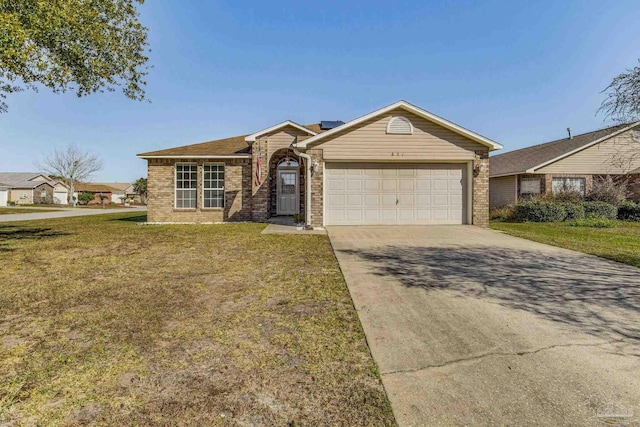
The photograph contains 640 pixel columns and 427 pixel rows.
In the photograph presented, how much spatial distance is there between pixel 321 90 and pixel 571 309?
19330 millimetres

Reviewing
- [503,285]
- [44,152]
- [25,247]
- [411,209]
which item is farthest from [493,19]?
[44,152]

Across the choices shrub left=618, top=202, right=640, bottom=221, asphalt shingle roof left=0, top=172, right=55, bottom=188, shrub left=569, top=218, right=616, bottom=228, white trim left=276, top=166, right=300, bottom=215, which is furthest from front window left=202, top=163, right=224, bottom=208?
asphalt shingle roof left=0, top=172, right=55, bottom=188

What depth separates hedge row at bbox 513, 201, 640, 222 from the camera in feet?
51.9

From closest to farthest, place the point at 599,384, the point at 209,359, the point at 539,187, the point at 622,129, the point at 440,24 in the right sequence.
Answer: the point at 599,384 → the point at 209,359 → the point at 622,129 → the point at 440,24 → the point at 539,187

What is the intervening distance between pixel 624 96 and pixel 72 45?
547 inches

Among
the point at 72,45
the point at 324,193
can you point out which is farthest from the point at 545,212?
the point at 72,45

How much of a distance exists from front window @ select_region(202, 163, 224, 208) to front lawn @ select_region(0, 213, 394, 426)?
9.71 m

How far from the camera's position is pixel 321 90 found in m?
20.8

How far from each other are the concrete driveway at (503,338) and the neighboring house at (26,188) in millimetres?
64160

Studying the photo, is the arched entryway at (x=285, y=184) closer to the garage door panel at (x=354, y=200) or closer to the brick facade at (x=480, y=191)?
the garage door panel at (x=354, y=200)

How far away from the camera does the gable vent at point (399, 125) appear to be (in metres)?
12.7

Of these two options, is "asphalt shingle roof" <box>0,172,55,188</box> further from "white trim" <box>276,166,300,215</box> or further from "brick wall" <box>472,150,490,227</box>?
"brick wall" <box>472,150,490,227</box>

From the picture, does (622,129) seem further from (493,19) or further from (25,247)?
(25,247)

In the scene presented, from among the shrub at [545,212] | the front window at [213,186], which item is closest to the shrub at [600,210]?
the shrub at [545,212]
